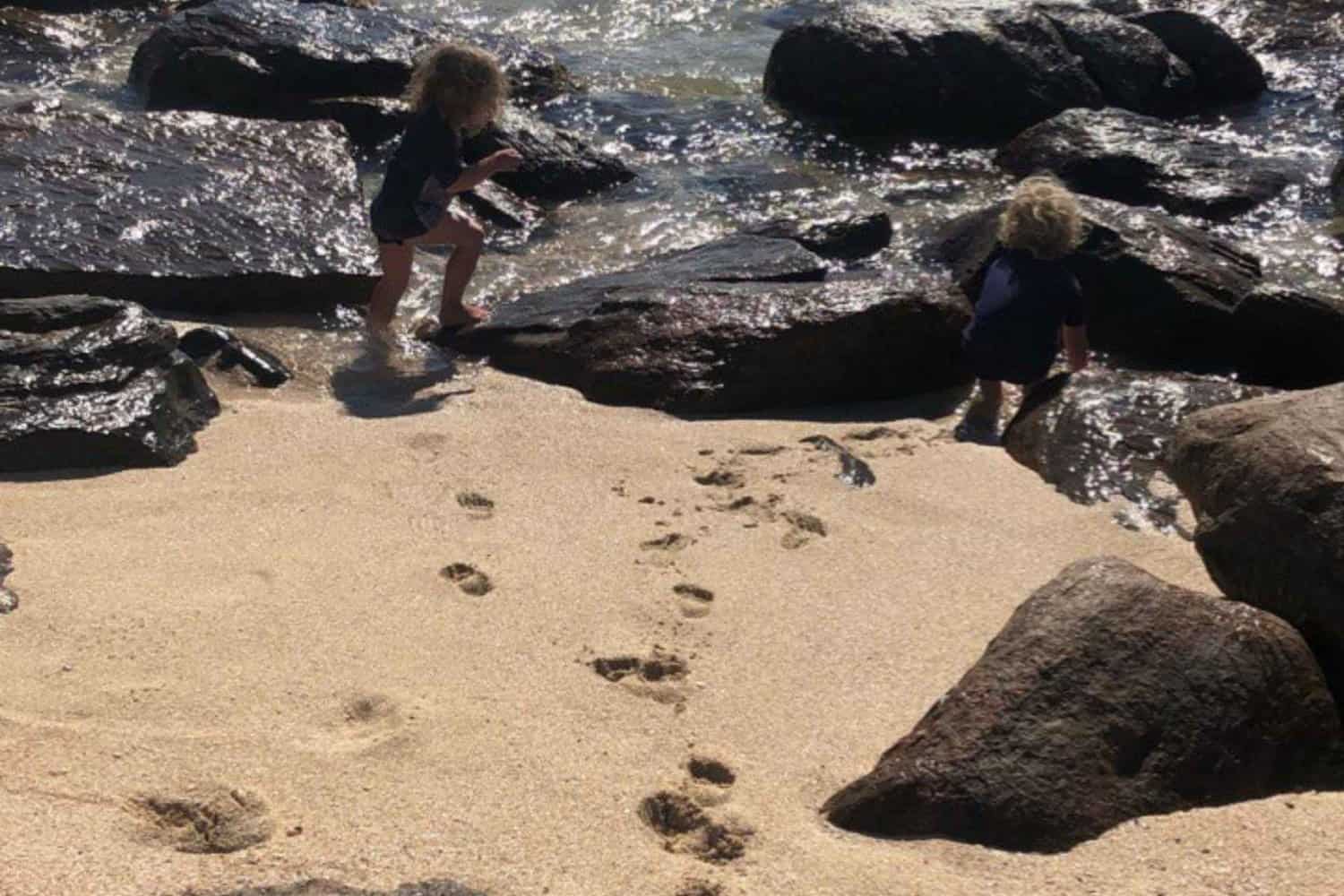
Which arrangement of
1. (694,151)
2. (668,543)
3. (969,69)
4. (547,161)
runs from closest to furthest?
(668,543) → (547,161) → (694,151) → (969,69)

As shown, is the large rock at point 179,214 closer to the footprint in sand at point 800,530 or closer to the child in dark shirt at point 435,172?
the child in dark shirt at point 435,172

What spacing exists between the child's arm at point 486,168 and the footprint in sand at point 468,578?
2.72m

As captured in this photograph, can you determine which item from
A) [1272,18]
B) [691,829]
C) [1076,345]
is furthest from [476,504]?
[1272,18]

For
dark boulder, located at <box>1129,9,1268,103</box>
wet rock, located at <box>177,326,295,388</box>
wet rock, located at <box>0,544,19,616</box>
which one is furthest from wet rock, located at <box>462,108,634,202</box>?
wet rock, located at <box>0,544,19,616</box>

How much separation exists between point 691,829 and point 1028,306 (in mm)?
3792

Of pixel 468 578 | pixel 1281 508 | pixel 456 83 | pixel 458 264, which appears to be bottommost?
pixel 458 264

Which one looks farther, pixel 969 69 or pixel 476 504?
pixel 969 69

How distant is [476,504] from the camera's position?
534cm

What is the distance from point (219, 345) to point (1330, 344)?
436 cm

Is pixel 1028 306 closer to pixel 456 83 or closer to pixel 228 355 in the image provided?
pixel 456 83

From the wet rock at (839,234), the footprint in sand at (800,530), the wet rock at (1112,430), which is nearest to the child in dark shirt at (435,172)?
the wet rock at (839,234)

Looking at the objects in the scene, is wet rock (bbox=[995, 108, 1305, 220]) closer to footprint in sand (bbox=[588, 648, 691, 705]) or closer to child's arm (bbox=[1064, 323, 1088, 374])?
child's arm (bbox=[1064, 323, 1088, 374])

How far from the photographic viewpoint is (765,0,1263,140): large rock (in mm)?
11422

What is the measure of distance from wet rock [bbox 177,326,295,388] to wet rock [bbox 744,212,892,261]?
8.75 ft
